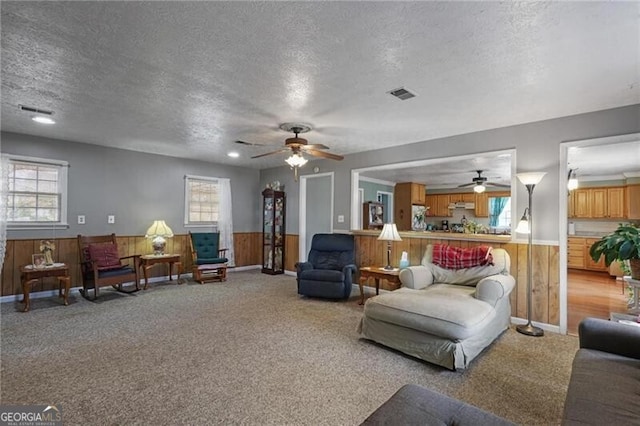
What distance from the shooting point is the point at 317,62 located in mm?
2396

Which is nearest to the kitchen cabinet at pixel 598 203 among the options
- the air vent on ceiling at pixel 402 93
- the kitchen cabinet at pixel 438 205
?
the kitchen cabinet at pixel 438 205

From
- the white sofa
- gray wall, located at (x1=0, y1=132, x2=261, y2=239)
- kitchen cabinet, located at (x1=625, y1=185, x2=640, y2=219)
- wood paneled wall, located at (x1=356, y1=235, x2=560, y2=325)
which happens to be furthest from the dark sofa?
kitchen cabinet, located at (x1=625, y1=185, x2=640, y2=219)

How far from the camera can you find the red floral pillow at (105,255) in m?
4.70

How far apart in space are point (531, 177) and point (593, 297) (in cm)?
307

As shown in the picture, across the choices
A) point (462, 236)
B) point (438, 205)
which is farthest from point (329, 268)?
point (438, 205)

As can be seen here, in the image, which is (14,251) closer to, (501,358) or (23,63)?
(23,63)

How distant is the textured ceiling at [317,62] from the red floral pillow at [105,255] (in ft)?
6.19

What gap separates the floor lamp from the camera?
135 inches

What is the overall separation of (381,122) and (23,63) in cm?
335

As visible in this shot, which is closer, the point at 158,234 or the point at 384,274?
the point at 384,274

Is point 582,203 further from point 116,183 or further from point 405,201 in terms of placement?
point 116,183

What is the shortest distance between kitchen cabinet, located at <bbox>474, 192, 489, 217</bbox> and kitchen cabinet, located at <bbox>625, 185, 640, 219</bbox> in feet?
9.51

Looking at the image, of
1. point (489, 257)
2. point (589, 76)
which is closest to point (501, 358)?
point (489, 257)

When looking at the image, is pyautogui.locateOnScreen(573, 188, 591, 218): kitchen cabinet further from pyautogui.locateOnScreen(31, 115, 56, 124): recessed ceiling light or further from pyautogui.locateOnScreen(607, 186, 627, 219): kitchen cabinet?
pyautogui.locateOnScreen(31, 115, 56, 124): recessed ceiling light
